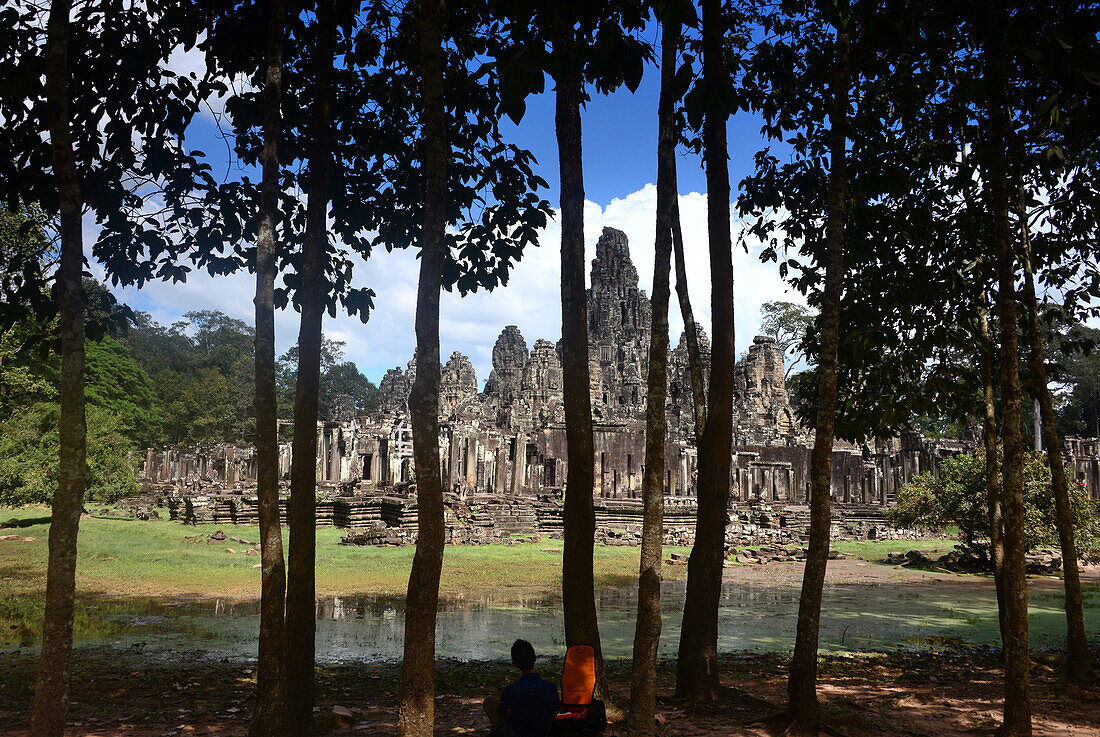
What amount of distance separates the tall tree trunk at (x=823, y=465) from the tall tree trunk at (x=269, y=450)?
4.09 meters

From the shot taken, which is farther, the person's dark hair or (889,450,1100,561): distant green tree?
(889,450,1100,561): distant green tree

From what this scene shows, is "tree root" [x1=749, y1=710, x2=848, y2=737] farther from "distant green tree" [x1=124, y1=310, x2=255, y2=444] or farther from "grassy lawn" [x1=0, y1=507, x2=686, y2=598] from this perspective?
"distant green tree" [x1=124, y1=310, x2=255, y2=444]

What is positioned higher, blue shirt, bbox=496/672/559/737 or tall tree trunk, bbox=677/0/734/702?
tall tree trunk, bbox=677/0/734/702

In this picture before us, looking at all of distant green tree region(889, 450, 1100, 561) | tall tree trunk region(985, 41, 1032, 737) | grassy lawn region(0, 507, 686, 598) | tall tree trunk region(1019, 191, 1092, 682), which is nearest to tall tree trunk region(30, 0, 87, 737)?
tall tree trunk region(985, 41, 1032, 737)

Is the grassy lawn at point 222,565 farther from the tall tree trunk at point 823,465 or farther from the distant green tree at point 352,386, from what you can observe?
the distant green tree at point 352,386

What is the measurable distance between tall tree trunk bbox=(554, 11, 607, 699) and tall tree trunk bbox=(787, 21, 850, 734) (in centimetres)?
169

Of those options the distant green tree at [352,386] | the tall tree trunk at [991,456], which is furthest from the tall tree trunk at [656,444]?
the distant green tree at [352,386]

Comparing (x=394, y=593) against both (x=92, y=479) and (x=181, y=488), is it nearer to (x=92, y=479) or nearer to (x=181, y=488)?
(x=92, y=479)

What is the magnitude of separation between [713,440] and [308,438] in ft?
12.4

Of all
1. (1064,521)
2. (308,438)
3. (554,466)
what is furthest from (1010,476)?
(554,466)

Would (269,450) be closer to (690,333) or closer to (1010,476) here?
(690,333)

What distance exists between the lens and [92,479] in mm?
23344

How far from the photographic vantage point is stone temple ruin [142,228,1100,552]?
27.1m

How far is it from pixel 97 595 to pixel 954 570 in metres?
21.7
